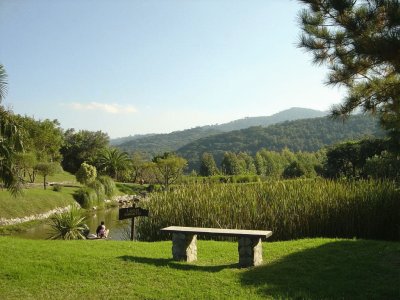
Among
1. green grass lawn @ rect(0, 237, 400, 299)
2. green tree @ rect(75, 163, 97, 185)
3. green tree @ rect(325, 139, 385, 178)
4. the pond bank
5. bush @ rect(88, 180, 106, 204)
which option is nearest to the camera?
green grass lawn @ rect(0, 237, 400, 299)

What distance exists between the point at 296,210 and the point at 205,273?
163 inches

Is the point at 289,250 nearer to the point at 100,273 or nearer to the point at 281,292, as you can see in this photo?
the point at 281,292

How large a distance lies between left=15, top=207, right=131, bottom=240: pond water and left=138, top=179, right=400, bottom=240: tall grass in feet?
10.9

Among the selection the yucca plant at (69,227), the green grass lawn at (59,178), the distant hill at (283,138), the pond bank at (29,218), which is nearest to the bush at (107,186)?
the green grass lawn at (59,178)

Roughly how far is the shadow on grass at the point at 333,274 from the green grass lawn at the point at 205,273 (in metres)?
0.01

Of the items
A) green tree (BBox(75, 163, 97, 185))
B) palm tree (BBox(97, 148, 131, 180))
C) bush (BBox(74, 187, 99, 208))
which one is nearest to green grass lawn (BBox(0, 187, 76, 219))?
bush (BBox(74, 187, 99, 208))

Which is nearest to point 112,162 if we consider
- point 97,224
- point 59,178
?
point 59,178

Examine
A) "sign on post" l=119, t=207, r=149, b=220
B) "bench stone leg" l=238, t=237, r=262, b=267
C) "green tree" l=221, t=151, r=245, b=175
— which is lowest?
"bench stone leg" l=238, t=237, r=262, b=267

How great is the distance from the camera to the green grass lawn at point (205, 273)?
523 cm

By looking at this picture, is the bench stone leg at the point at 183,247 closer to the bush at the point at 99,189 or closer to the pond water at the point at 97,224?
the pond water at the point at 97,224

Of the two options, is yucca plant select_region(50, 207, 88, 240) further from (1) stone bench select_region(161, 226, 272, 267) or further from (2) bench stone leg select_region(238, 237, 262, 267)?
(2) bench stone leg select_region(238, 237, 262, 267)

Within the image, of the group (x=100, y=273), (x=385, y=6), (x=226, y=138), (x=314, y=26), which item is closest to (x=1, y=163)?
(x=100, y=273)

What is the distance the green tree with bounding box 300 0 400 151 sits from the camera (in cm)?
534

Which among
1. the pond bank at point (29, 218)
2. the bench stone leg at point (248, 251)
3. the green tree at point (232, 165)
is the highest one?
the green tree at point (232, 165)
